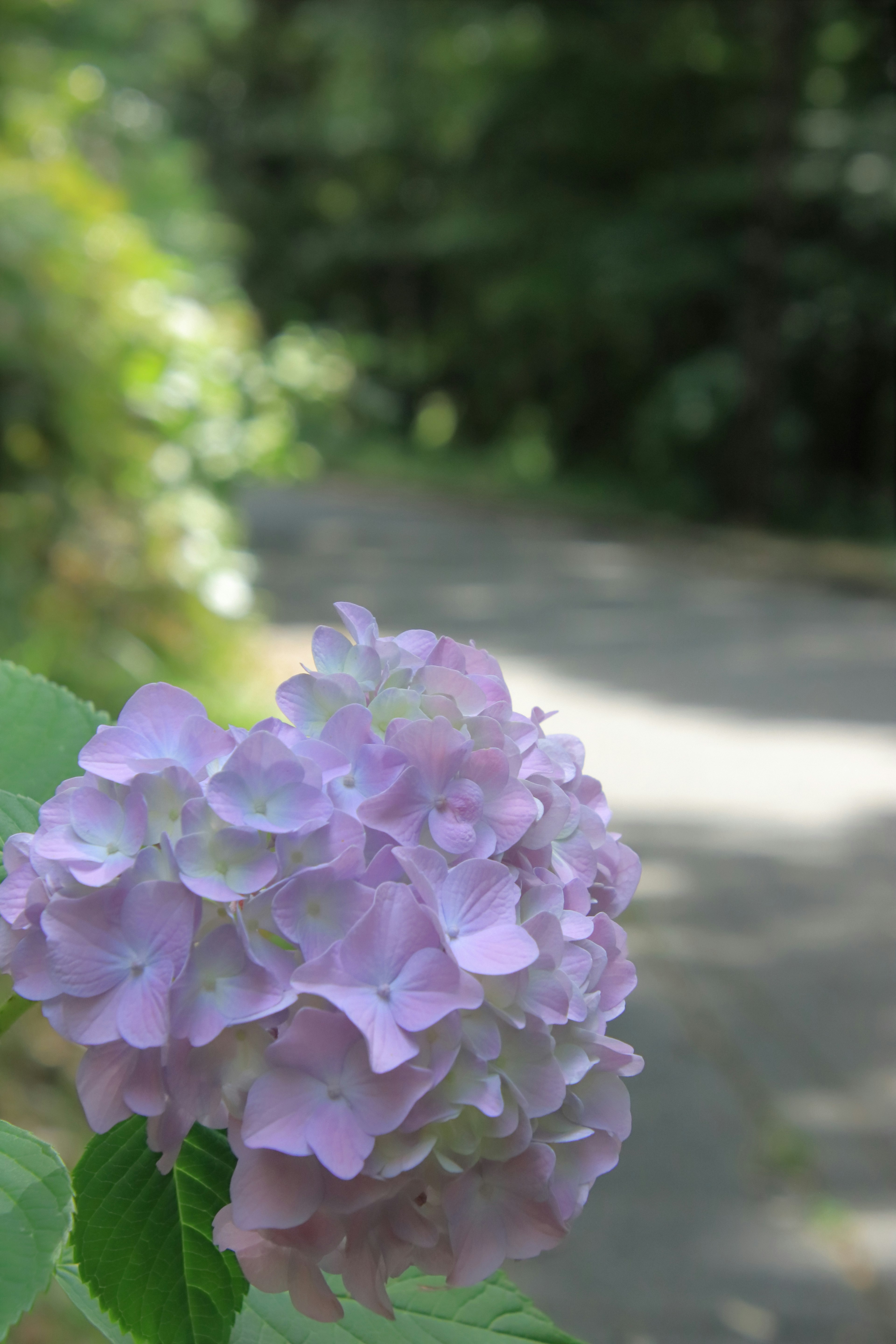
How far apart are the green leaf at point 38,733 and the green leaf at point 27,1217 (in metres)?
0.19

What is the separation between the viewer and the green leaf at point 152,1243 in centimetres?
61

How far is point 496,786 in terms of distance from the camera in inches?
23.2

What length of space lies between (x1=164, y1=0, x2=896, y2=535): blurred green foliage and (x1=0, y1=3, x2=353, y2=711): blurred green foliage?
13.0ft

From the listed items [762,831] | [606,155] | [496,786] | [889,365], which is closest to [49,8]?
[762,831]

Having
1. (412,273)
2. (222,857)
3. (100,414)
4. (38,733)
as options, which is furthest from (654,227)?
(222,857)

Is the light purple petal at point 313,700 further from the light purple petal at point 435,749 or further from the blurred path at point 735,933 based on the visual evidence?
the blurred path at point 735,933

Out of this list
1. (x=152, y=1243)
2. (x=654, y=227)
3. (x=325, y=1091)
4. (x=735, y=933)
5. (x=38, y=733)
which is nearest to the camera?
(x=325, y=1091)

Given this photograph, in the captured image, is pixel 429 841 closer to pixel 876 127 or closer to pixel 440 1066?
pixel 440 1066

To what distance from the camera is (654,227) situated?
1642 cm

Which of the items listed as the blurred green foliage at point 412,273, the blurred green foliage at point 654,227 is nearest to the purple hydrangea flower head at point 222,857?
the blurred green foliage at point 412,273

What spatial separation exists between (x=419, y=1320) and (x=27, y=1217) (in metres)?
0.24

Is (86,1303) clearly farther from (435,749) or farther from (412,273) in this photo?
(412,273)

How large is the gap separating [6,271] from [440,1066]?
3.94 meters

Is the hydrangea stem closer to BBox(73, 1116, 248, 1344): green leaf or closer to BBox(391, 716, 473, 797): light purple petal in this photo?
BBox(73, 1116, 248, 1344): green leaf
